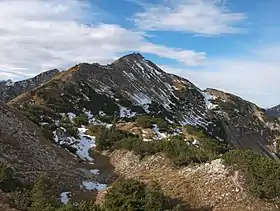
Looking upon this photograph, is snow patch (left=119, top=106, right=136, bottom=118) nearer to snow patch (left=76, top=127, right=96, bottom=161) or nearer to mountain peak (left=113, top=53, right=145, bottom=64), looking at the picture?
snow patch (left=76, top=127, right=96, bottom=161)

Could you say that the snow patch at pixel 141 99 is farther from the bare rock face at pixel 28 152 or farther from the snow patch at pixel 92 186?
the snow patch at pixel 92 186

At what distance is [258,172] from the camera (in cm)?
2238

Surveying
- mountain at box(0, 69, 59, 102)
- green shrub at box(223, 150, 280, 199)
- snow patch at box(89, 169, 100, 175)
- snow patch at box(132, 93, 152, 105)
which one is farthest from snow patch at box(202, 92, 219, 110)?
green shrub at box(223, 150, 280, 199)

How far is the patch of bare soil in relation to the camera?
69.1 ft

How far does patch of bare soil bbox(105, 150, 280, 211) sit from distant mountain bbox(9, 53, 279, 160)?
47.6 m

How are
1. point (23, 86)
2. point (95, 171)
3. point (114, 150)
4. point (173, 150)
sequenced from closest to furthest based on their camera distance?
point (173, 150) → point (95, 171) → point (114, 150) → point (23, 86)

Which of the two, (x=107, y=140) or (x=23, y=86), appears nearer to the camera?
(x=107, y=140)

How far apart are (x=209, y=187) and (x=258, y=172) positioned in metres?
2.99

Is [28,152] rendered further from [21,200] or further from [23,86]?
[23,86]

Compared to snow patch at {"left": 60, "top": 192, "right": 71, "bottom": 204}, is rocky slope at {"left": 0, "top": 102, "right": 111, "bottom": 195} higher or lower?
higher

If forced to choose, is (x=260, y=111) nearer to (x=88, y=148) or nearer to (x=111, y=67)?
(x=111, y=67)

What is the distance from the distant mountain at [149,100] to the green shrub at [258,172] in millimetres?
50248

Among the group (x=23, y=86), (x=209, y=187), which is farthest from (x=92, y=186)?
(x=23, y=86)

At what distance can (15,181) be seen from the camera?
78.4 feet
